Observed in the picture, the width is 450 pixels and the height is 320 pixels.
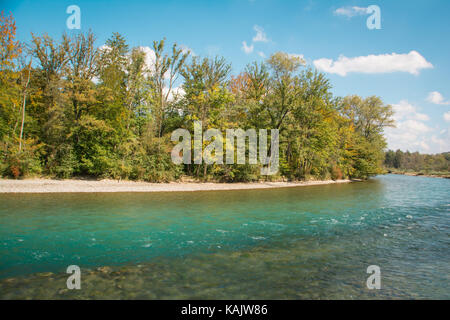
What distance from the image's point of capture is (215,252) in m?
6.46

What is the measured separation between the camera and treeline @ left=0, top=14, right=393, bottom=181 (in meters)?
19.3

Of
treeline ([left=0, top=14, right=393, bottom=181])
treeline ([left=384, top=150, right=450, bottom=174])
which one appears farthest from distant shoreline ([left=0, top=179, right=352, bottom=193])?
treeline ([left=384, top=150, right=450, bottom=174])

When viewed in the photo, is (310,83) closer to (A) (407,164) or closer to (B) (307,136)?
(B) (307,136)

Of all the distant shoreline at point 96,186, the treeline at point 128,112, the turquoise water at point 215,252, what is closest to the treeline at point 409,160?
Result: the treeline at point 128,112

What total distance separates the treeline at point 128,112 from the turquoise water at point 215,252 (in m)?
8.77

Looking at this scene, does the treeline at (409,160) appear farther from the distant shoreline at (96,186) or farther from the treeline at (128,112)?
the distant shoreline at (96,186)

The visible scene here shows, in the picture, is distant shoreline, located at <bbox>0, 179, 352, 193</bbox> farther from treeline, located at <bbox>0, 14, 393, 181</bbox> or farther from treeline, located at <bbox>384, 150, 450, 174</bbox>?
treeline, located at <bbox>384, 150, 450, 174</bbox>

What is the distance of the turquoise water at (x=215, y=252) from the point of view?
14.7ft

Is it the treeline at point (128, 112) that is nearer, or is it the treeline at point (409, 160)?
the treeline at point (128, 112)

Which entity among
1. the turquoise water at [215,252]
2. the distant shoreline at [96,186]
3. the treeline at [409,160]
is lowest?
the turquoise water at [215,252]

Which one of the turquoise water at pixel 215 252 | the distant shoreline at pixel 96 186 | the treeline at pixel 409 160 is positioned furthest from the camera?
the treeline at pixel 409 160

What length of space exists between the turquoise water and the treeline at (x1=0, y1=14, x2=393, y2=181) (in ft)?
28.8

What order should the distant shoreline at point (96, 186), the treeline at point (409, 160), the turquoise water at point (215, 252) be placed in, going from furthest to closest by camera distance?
1. the treeline at point (409, 160)
2. the distant shoreline at point (96, 186)
3. the turquoise water at point (215, 252)

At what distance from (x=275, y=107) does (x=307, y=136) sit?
6294mm
